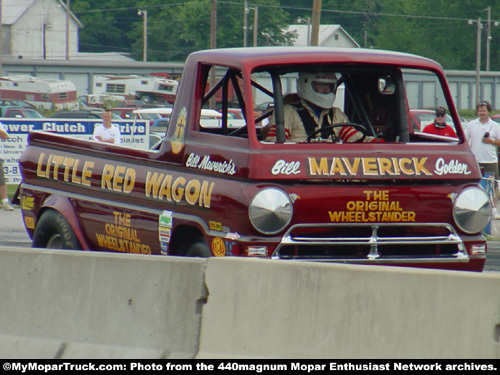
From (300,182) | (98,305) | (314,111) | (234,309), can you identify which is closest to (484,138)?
(314,111)

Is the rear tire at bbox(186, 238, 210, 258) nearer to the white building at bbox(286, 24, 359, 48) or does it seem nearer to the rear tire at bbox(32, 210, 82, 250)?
the rear tire at bbox(32, 210, 82, 250)

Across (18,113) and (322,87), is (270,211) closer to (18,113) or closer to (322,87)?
(322,87)

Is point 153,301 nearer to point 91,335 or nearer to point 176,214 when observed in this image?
point 91,335

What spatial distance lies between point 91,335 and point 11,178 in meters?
16.2

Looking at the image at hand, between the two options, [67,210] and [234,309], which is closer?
[234,309]

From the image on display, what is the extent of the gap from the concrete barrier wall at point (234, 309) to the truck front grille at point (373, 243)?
1297mm

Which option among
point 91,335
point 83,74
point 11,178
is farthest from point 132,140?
point 83,74

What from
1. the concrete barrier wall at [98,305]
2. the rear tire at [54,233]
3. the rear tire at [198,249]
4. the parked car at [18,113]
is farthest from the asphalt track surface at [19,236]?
the parked car at [18,113]

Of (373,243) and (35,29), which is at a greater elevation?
(35,29)

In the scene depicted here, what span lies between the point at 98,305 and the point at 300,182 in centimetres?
171

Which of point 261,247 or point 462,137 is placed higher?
point 462,137

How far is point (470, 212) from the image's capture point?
24.2ft

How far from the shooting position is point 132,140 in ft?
74.9
